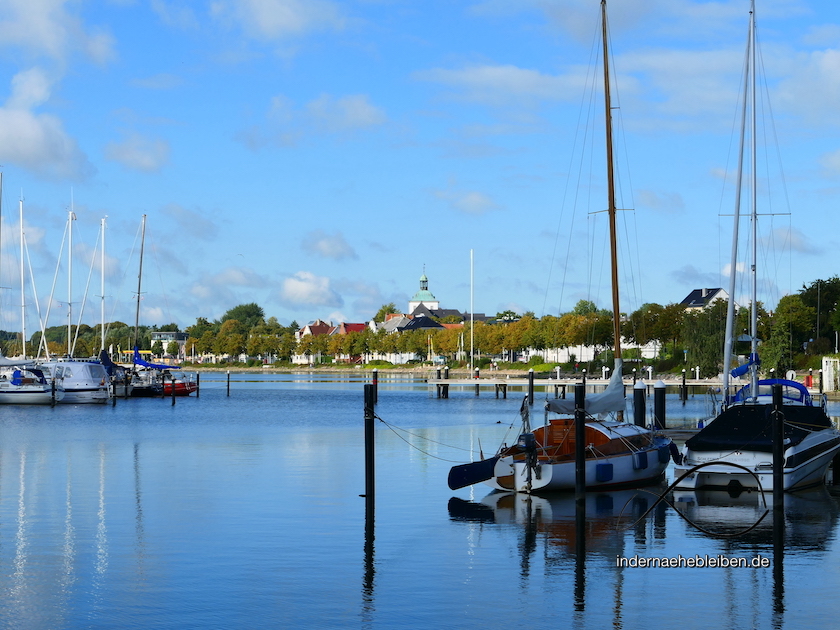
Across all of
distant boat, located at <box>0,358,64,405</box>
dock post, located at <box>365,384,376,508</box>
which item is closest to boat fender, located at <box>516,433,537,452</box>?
dock post, located at <box>365,384,376,508</box>

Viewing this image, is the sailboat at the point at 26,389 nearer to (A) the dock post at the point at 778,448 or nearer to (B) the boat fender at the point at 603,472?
(B) the boat fender at the point at 603,472

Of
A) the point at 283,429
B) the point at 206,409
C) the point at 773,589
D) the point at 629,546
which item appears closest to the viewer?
the point at 773,589

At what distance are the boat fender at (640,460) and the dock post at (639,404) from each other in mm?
8980

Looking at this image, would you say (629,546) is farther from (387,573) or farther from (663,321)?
(663,321)

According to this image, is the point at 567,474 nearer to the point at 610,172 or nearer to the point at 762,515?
the point at 762,515

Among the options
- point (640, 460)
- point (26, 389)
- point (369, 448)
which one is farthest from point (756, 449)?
point (26, 389)

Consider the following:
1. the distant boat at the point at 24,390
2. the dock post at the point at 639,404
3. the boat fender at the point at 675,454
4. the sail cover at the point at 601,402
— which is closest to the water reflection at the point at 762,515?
the boat fender at the point at 675,454

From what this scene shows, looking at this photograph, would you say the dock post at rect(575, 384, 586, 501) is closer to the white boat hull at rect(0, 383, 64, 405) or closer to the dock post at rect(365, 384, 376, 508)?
the dock post at rect(365, 384, 376, 508)

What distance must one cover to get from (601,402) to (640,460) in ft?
7.06

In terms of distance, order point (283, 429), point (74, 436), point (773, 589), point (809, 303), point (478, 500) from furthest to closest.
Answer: point (809, 303) < point (283, 429) < point (74, 436) < point (478, 500) < point (773, 589)

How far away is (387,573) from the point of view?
1856cm

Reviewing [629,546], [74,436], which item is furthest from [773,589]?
[74,436]

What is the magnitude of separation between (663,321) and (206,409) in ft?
220

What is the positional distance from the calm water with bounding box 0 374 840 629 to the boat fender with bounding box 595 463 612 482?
1.70 ft
